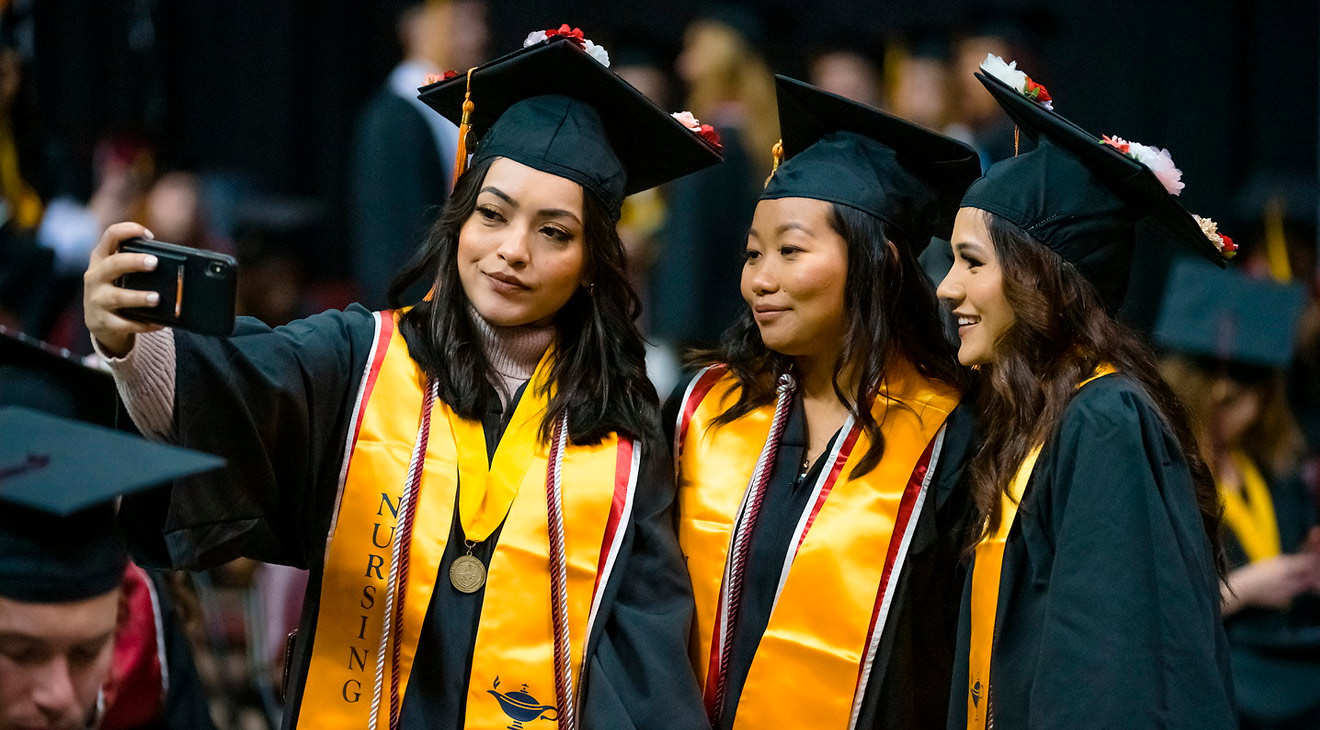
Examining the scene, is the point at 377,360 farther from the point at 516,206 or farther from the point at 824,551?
the point at 824,551

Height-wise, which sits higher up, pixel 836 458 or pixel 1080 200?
pixel 1080 200

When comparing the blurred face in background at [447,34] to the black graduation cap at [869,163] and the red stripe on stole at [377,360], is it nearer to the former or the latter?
the black graduation cap at [869,163]

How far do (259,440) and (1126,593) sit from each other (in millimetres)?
1378

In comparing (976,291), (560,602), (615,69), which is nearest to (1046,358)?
(976,291)

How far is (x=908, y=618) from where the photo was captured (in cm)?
260

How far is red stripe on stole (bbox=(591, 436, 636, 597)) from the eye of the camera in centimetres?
245

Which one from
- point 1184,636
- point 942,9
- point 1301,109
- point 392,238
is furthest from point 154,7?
point 1184,636

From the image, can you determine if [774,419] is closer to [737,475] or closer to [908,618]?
[737,475]

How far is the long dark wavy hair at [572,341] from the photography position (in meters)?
2.51

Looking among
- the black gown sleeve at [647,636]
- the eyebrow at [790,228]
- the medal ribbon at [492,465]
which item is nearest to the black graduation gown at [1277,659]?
the eyebrow at [790,228]

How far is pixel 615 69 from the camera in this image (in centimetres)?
677

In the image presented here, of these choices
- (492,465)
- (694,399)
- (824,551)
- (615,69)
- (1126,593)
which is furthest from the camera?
(615,69)

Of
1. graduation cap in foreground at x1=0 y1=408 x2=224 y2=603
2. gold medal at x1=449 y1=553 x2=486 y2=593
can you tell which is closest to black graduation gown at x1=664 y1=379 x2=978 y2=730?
gold medal at x1=449 y1=553 x2=486 y2=593

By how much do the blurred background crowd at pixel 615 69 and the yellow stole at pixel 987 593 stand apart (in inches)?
77.8
